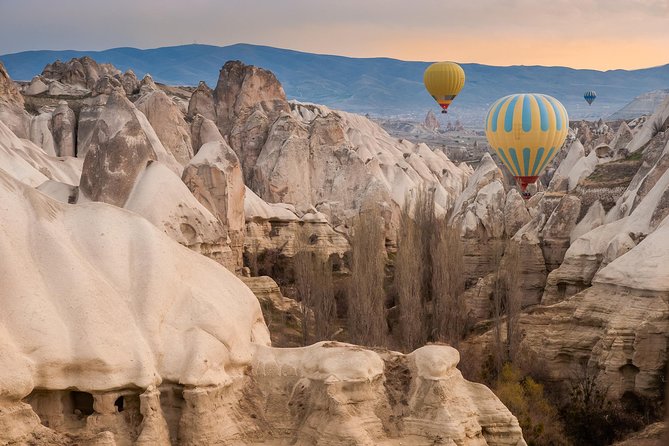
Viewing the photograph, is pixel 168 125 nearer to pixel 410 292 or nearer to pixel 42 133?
pixel 42 133

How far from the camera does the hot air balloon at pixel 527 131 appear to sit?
36812 millimetres

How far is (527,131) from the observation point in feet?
121

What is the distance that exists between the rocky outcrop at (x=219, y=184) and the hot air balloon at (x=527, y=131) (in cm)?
1333

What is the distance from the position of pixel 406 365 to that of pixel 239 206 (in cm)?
1597

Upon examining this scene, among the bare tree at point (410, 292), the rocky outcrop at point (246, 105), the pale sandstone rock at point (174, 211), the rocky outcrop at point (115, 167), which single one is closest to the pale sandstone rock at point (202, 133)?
the rocky outcrop at point (246, 105)

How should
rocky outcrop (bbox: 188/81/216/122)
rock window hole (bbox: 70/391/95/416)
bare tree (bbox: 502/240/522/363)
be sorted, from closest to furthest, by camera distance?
rock window hole (bbox: 70/391/95/416) < bare tree (bbox: 502/240/522/363) < rocky outcrop (bbox: 188/81/216/122)

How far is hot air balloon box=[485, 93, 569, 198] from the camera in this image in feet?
121

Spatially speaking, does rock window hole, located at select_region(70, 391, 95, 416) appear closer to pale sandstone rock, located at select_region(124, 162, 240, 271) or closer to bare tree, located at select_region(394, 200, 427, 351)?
pale sandstone rock, located at select_region(124, 162, 240, 271)

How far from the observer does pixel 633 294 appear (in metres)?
20.8

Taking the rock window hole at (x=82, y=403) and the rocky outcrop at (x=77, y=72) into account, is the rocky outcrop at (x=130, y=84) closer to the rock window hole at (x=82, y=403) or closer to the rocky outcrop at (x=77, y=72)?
the rocky outcrop at (x=77, y=72)

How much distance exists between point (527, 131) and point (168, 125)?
604 inches

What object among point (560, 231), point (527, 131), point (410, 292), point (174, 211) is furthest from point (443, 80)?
point (174, 211)

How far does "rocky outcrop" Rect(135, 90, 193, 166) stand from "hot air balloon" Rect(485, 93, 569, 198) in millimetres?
13003

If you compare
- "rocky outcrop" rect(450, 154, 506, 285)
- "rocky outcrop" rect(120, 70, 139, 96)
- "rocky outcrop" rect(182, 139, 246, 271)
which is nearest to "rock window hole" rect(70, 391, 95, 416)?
"rocky outcrop" rect(182, 139, 246, 271)
